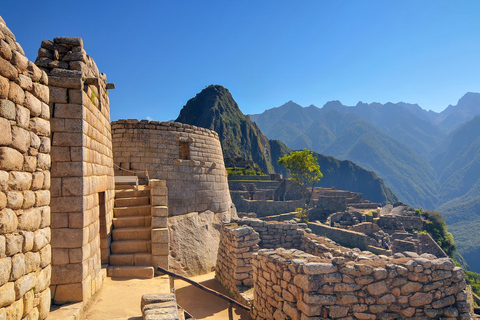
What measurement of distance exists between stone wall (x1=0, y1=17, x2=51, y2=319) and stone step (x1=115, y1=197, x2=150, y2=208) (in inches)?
161

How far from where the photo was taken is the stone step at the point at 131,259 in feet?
21.3

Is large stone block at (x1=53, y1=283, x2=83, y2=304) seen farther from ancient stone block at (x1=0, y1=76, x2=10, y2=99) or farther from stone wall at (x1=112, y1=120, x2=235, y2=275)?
stone wall at (x1=112, y1=120, x2=235, y2=275)

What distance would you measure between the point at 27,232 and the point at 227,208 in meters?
10.6

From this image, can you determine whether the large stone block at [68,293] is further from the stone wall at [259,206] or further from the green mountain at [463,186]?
the green mountain at [463,186]

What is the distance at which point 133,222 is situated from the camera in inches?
293

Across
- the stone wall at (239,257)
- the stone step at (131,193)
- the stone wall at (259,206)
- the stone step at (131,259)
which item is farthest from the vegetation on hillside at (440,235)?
the stone step at (131,259)

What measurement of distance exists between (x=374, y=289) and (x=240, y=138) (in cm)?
8268

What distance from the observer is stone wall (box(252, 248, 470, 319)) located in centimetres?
545

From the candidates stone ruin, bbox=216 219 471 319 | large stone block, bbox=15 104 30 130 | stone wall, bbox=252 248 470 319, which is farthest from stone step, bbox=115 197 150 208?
large stone block, bbox=15 104 30 130

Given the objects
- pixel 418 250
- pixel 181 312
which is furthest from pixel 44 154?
pixel 418 250

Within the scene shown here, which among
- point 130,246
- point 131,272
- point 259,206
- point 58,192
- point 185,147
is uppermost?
point 185,147

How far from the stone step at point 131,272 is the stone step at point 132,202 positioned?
1.88m

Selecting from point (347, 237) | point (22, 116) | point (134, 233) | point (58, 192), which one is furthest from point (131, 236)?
point (347, 237)

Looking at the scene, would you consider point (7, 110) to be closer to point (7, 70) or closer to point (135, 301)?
point (7, 70)
